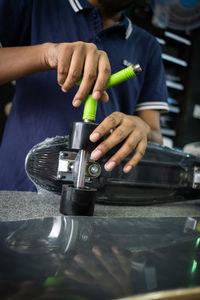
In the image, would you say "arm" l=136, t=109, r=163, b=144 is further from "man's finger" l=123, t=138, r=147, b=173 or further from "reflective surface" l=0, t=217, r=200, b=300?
"reflective surface" l=0, t=217, r=200, b=300

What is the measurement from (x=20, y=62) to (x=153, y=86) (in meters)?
0.62

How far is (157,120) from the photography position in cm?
113

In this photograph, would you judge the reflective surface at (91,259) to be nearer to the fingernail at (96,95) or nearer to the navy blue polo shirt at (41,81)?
the fingernail at (96,95)

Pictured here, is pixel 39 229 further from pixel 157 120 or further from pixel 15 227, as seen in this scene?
pixel 157 120

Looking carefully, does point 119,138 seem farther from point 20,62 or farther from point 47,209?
point 20,62

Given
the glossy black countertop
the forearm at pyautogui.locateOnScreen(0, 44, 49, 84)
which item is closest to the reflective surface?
the glossy black countertop

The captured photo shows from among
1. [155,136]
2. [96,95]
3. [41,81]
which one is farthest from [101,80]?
[155,136]

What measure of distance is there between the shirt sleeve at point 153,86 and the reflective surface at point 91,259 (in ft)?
2.42

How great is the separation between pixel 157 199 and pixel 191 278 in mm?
504

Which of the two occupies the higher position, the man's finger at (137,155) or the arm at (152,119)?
the arm at (152,119)

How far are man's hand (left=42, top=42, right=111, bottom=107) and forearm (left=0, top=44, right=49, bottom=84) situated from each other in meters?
0.13

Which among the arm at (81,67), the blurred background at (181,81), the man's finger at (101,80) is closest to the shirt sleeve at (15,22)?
the arm at (81,67)

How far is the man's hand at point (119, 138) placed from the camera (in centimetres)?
51

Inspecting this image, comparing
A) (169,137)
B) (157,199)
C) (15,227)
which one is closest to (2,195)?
(15,227)
